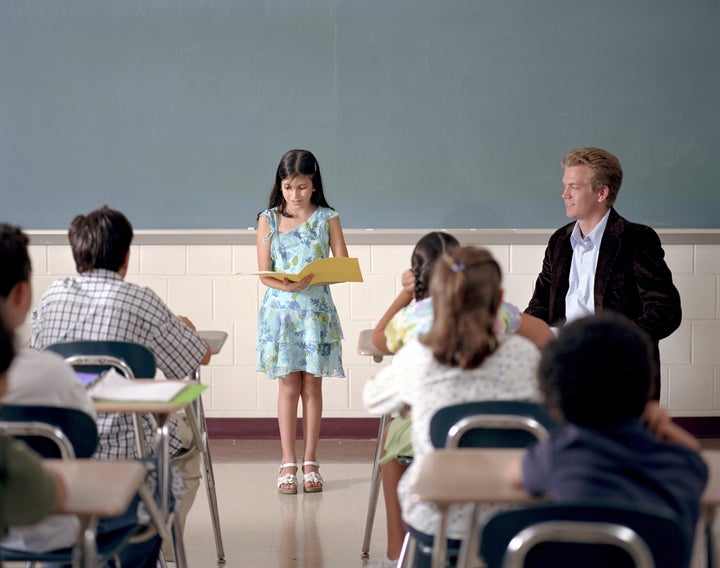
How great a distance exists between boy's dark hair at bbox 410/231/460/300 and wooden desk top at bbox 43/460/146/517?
1298mm

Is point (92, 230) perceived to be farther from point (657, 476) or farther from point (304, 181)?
point (657, 476)

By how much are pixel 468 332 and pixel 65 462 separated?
0.91 meters

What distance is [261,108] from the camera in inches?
197

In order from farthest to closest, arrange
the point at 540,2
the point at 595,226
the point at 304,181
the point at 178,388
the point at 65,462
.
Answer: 1. the point at 540,2
2. the point at 304,181
3. the point at 595,226
4. the point at 178,388
5. the point at 65,462

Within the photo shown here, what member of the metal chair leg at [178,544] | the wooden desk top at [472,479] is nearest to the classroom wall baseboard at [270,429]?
the metal chair leg at [178,544]

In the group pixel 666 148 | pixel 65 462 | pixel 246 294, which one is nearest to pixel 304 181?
pixel 246 294

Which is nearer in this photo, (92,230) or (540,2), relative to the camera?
(92,230)

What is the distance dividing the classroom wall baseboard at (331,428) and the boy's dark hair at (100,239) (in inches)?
89.4

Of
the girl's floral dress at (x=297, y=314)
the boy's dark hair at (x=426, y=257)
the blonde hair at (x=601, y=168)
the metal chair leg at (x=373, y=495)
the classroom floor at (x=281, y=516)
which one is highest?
the blonde hair at (x=601, y=168)

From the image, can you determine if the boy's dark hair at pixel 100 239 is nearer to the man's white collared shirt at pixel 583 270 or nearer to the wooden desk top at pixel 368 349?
the wooden desk top at pixel 368 349

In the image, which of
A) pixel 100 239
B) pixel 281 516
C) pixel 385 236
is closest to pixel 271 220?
pixel 385 236

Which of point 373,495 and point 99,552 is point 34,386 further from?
point 373,495

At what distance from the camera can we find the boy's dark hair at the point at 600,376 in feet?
5.90

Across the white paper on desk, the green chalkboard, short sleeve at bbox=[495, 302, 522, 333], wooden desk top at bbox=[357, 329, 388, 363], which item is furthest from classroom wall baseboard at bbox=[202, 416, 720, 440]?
the white paper on desk
